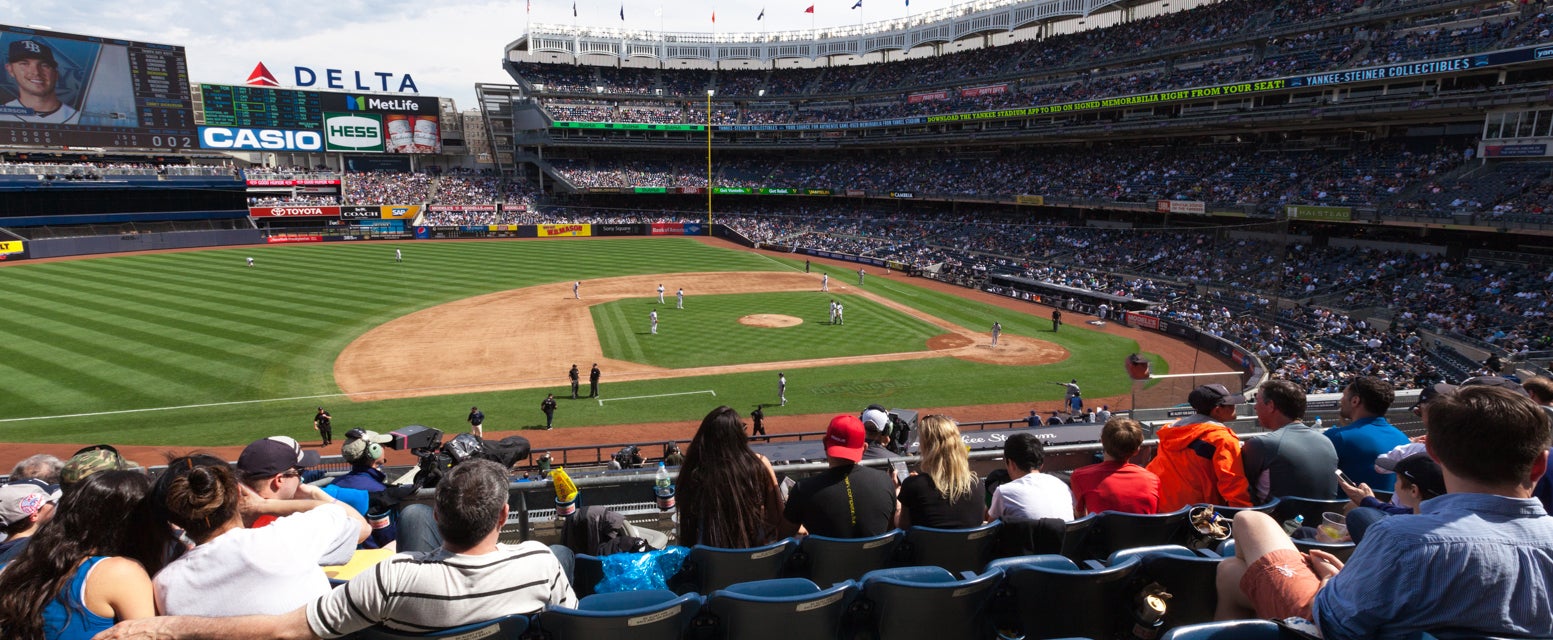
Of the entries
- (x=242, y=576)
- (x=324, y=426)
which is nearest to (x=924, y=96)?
(x=324, y=426)

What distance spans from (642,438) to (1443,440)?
60.8ft

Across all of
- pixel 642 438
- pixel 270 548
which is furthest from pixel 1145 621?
pixel 642 438

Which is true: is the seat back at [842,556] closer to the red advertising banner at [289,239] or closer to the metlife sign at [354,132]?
the red advertising banner at [289,239]

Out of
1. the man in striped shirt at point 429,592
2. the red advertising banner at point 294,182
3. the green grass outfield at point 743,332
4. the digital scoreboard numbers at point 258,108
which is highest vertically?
the digital scoreboard numbers at point 258,108

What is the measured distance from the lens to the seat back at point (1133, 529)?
529 cm

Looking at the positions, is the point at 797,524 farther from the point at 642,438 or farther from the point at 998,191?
the point at 998,191

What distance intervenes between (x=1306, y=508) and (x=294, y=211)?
252ft

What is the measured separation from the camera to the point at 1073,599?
4297mm

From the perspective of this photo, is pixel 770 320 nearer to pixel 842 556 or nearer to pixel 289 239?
pixel 842 556

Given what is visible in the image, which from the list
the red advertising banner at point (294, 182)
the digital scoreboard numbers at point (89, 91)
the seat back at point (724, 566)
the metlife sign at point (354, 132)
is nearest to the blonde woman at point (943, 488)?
the seat back at point (724, 566)

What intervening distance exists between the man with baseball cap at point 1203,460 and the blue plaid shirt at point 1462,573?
3.19 meters

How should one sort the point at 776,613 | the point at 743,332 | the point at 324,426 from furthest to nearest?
the point at 743,332, the point at 324,426, the point at 776,613

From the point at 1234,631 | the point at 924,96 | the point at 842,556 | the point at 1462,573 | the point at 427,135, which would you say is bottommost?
the point at 842,556

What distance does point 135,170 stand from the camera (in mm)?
57969
